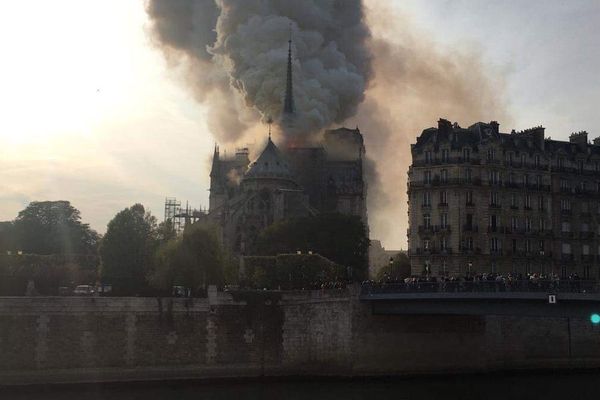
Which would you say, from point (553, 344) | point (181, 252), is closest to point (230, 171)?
point (181, 252)

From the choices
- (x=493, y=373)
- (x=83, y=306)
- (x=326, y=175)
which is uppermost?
(x=326, y=175)

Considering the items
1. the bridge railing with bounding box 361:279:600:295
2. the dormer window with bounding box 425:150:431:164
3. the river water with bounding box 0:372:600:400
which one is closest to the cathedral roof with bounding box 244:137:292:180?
the dormer window with bounding box 425:150:431:164

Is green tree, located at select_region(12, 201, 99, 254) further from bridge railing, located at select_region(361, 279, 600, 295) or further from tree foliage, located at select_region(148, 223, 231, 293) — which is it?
bridge railing, located at select_region(361, 279, 600, 295)

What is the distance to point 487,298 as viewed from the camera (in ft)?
160

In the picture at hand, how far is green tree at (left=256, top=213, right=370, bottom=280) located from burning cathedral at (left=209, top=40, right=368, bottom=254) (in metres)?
17.0

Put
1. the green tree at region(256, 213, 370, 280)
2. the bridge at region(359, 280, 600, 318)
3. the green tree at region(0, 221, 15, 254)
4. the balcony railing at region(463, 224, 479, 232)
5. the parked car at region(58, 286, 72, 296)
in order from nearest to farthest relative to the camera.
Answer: the bridge at region(359, 280, 600, 318)
the parked car at region(58, 286, 72, 296)
the balcony railing at region(463, 224, 479, 232)
the green tree at region(256, 213, 370, 280)
the green tree at region(0, 221, 15, 254)

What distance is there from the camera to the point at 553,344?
67688 millimetres

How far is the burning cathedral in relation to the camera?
4847 inches

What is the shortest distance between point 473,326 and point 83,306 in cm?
2967

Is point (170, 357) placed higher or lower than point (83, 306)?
lower

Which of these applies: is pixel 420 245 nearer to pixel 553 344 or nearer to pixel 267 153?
pixel 553 344

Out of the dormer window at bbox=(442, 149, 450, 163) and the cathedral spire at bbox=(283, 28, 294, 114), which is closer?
the dormer window at bbox=(442, 149, 450, 163)

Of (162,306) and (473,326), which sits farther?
(473,326)

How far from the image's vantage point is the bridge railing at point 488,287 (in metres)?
46.5
